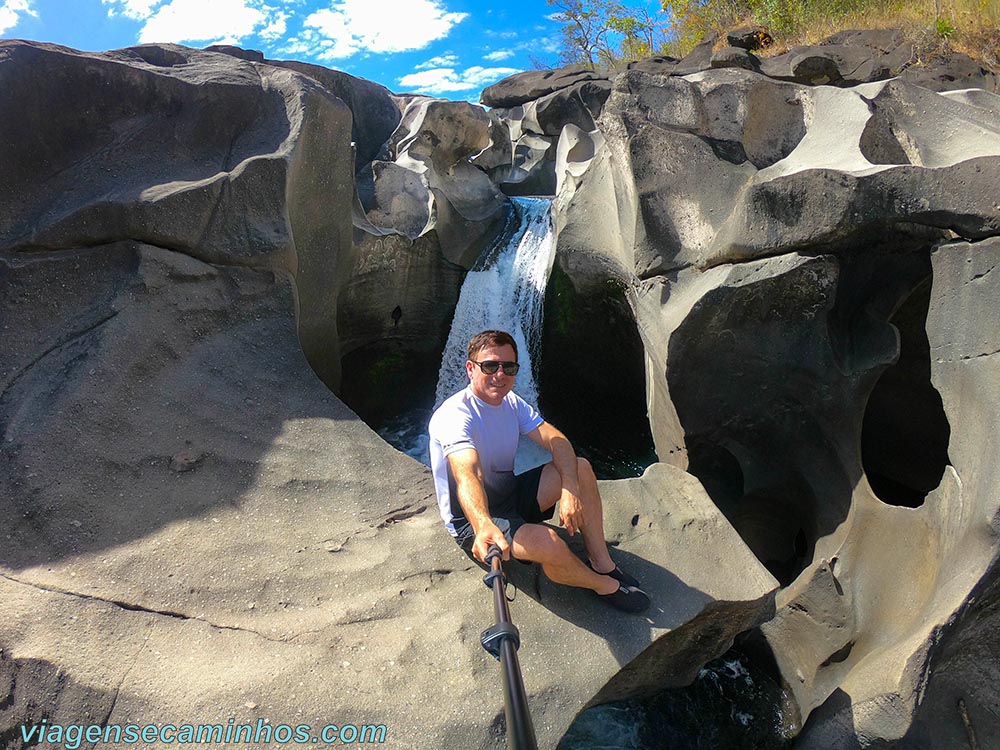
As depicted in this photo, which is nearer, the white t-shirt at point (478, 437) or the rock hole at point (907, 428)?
the white t-shirt at point (478, 437)

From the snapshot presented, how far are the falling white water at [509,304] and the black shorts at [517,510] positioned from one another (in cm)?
354

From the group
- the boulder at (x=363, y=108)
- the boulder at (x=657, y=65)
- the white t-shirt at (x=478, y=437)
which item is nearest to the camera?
the white t-shirt at (x=478, y=437)

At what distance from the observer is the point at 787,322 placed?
12.9 feet

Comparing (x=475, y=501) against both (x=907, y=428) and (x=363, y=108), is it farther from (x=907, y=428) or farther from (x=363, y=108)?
(x=363, y=108)

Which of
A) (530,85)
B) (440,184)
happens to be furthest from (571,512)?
(530,85)

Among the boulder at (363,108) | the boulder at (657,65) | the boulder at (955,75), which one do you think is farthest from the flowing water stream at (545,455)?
the boulder at (657,65)

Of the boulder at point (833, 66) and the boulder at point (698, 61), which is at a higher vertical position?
the boulder at point (698, 61)

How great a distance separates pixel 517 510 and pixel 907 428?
153 inches

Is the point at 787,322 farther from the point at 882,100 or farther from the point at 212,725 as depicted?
the point at 212,725

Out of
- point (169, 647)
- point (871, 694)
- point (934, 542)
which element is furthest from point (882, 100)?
point (169, 647)

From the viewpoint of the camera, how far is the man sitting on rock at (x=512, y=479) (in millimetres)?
2393

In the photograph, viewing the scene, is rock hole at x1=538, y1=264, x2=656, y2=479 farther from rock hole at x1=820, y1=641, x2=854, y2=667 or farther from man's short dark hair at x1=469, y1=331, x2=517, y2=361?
man's short dark hair at x1=469, y1=331, x2=517, y2=361

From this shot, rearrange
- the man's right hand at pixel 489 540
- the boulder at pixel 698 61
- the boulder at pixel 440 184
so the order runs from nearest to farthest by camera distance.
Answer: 1. the man's right hand at pixel 489 540
2. the boulder at pixel 440 184
3. the boulder at pixel 698 61

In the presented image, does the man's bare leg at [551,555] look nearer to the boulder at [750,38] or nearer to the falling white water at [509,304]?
the falling white water at [509,304]
